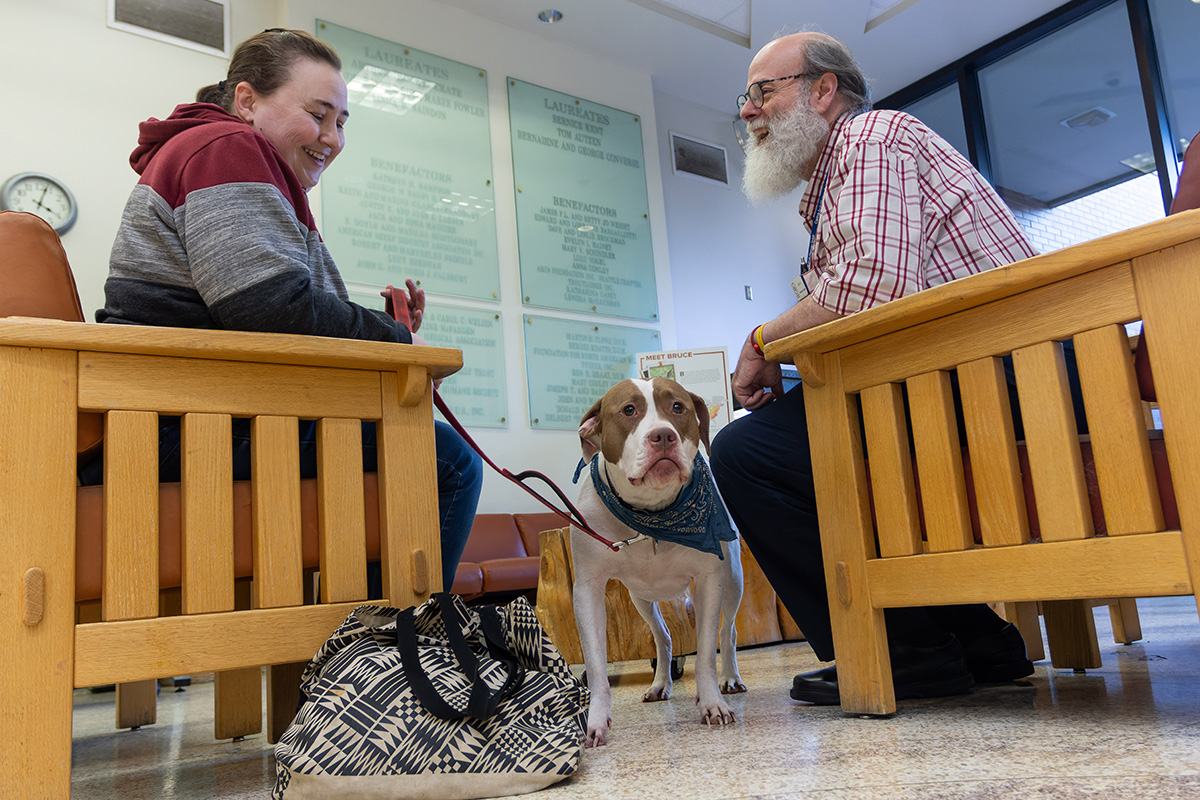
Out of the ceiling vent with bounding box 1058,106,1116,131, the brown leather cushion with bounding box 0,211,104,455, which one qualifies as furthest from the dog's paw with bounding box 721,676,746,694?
the ceiling vent with bounding box 1058,106,1116,131

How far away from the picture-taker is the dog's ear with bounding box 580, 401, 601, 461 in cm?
207

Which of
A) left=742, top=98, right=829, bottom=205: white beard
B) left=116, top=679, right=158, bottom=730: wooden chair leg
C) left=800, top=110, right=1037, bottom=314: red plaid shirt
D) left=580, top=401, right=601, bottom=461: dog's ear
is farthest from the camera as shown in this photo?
left=116, top=679, right=158, bottom=730: wooden chair leg

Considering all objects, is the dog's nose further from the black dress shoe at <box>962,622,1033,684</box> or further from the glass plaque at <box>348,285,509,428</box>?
the glass plaque at <box>348,285,509,428</box>

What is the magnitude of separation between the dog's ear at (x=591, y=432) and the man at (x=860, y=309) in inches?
11.7

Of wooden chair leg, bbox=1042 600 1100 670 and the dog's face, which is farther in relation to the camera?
wooden chair leg, bbox=1042 600 1100 670

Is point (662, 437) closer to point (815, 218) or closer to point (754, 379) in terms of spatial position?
point (754, 379)

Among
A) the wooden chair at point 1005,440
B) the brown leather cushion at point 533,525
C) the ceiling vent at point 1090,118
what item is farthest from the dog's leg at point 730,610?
the ceiling vent at point 1090,118

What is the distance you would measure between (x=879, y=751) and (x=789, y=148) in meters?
1.48

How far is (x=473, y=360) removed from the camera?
209 inches

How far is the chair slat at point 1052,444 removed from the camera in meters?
1.32

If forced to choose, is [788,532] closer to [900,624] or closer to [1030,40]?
[900,624]

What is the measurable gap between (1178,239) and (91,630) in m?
1.62

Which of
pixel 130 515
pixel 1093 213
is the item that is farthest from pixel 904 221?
pixel 1093 213

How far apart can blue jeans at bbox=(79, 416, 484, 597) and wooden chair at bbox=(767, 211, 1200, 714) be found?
69cm
